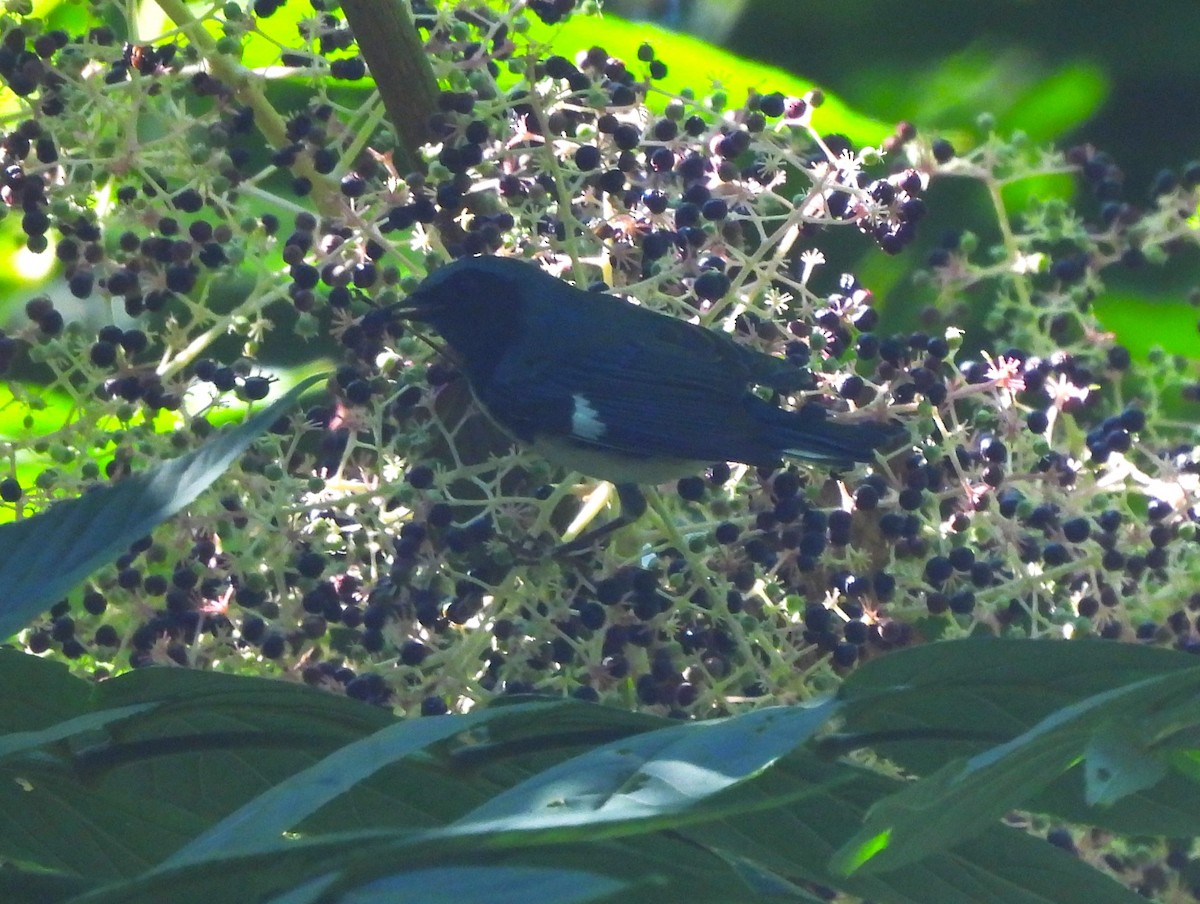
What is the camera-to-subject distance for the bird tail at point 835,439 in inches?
53.5

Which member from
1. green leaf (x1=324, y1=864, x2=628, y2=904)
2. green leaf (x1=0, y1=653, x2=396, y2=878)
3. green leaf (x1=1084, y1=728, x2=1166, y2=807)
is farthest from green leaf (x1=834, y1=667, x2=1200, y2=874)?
green leaf (x1=0, y1=653, x2=396, y2=878)

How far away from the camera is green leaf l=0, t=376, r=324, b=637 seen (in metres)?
0.74

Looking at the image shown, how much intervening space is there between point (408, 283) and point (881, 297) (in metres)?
0.97

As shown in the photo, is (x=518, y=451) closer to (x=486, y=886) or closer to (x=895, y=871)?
(x=895, y=871)

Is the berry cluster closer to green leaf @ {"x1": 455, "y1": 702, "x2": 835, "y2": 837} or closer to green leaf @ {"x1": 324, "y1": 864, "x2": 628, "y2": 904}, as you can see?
green leaf @ {"x1": 455, "y1": 702, "x2": 835, "y2": 837}

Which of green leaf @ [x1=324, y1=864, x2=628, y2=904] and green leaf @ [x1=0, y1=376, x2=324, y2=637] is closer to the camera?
green leaf @ [x1=324, y1=864, x2=628, y2=904]

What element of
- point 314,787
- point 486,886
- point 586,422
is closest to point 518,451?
point 586,422

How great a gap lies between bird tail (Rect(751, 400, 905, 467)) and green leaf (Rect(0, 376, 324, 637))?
63 centimetres

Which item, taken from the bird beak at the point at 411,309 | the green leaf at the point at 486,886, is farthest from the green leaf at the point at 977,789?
the bird beak at the point at 411,309

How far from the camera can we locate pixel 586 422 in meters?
1.61

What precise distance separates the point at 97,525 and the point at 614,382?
1.04m

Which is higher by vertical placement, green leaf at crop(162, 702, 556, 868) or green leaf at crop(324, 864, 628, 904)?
green leaf at crop(162, 702, 556, 868)

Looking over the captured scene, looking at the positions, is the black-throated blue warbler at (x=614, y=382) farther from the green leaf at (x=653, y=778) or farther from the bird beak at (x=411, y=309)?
the green leaf at (x=653, y=778)

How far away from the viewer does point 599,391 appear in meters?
1.79
